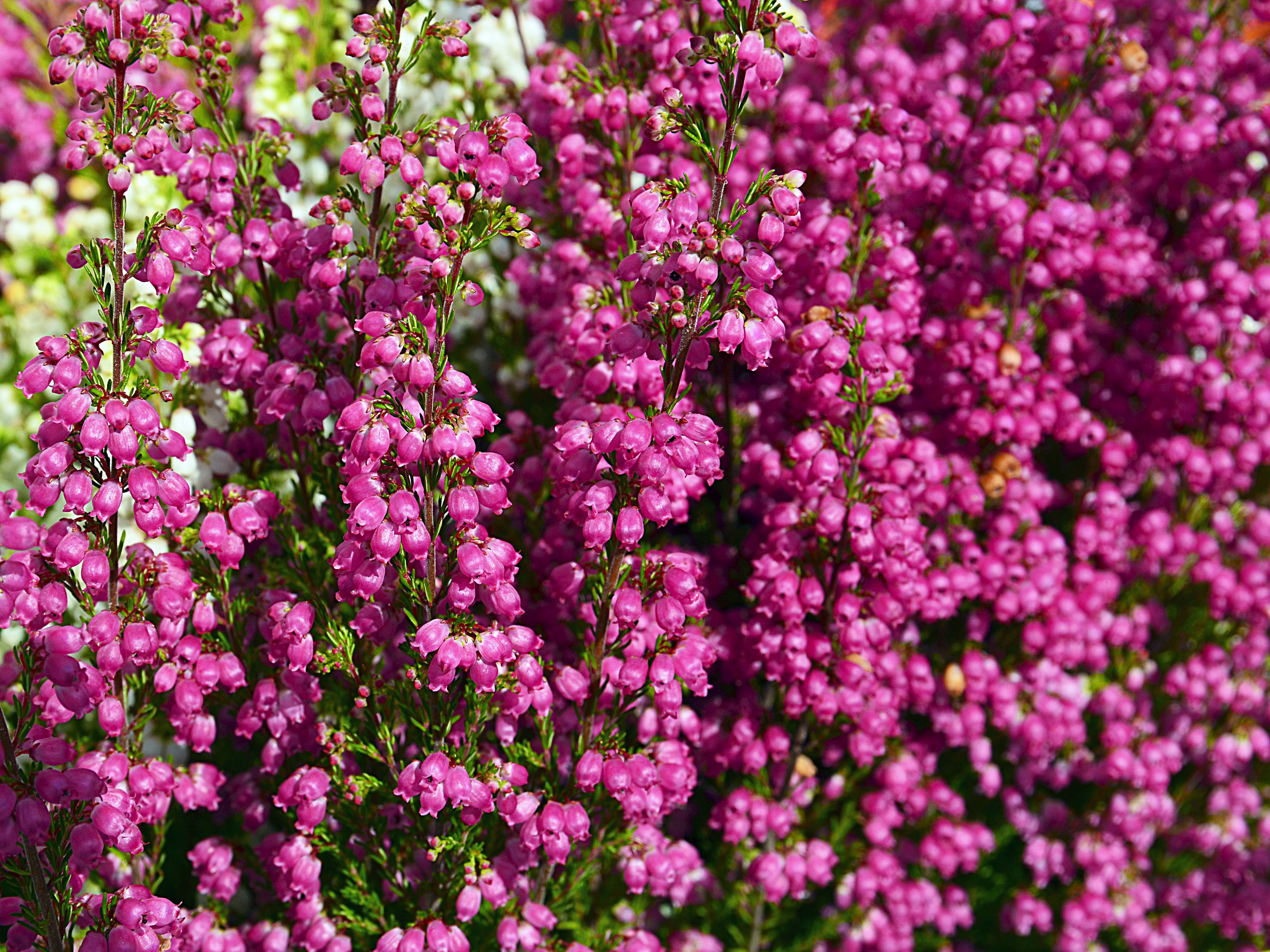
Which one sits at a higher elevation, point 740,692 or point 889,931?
point 740,692

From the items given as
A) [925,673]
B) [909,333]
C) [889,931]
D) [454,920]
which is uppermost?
[909,333]

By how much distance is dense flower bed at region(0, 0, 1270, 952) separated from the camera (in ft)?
6.35

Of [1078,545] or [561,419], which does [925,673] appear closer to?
[1078,545]

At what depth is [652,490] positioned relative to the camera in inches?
79.6

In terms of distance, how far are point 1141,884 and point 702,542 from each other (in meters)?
2.21

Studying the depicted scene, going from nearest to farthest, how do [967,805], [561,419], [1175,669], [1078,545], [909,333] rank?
[561,419], [909,333], [1078,545], [1175,669], [967,805]

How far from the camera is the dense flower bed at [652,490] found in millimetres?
1937

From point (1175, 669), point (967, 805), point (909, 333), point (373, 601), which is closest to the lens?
point (373, 601)

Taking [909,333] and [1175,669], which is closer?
[909,333]

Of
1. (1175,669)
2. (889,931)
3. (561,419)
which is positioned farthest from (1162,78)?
(889,931)

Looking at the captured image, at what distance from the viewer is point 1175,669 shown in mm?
3615

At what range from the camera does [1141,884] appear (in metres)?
3.71

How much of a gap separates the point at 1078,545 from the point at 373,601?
2.39m

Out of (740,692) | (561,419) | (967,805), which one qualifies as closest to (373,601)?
(561,419)
